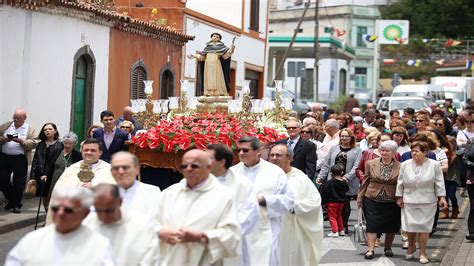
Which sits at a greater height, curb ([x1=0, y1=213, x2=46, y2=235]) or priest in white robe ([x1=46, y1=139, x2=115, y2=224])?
priest in white robe ([x1=46, y1=139, x2=115, y2=224])

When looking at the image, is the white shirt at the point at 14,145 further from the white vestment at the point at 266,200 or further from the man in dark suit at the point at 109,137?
the white vestment at the point at 266,200

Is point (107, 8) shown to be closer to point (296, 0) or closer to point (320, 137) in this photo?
point (320, 137)

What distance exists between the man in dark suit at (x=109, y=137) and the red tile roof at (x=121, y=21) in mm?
4798

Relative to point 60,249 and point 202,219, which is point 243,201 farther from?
point 60,249

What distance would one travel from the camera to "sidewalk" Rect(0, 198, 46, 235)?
50.4 ft

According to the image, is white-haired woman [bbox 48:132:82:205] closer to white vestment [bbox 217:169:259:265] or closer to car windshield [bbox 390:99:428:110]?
white vestment [bbox 217:169:259:265]

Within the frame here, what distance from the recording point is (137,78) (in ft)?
83.9

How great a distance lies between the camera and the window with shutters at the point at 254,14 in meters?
35.8

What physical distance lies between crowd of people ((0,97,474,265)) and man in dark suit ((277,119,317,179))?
0.05ft

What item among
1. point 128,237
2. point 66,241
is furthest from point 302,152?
point 66,241

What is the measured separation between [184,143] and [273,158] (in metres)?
3.29

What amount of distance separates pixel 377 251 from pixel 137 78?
39.3 feet

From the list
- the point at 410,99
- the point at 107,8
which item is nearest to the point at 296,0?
the point at 410,99

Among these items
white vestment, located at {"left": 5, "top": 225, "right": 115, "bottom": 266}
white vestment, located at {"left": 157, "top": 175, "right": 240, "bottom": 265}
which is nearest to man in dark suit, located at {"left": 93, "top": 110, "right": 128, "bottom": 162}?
white vestment, located at {"left": 157, "top": 175, "right": 240, "bottom": 265}
